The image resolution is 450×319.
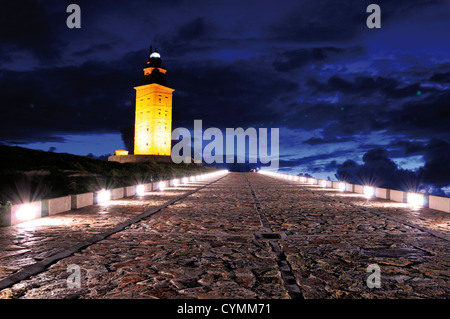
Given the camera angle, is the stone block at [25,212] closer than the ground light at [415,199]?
Yes

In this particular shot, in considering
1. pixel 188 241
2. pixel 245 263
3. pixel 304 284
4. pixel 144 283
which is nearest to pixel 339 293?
pixel 304 284

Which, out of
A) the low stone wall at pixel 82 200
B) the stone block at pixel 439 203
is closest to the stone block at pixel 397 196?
the stone block at pixel 439 203

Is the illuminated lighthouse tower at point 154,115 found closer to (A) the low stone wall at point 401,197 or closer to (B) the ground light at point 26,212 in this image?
(A) the low stone wall at point 401,197

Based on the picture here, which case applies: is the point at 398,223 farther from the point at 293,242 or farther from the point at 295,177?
the point at 295,177

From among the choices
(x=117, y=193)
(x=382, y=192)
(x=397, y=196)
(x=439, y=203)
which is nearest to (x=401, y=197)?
(x=397, y=196)

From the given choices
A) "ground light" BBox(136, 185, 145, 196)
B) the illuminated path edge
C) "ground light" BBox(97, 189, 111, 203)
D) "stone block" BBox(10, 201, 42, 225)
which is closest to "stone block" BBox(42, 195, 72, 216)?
"stone block" BBox(10, 201, 42, 225)

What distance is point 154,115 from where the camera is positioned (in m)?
82.6

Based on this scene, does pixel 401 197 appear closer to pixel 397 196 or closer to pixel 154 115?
pixel 397 196

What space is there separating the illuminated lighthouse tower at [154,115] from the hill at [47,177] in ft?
123

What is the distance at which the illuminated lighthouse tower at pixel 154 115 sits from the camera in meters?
82.1

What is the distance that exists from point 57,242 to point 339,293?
531 centimetres

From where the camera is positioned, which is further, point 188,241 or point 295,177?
point 295,177

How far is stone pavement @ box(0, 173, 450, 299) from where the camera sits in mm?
4316
